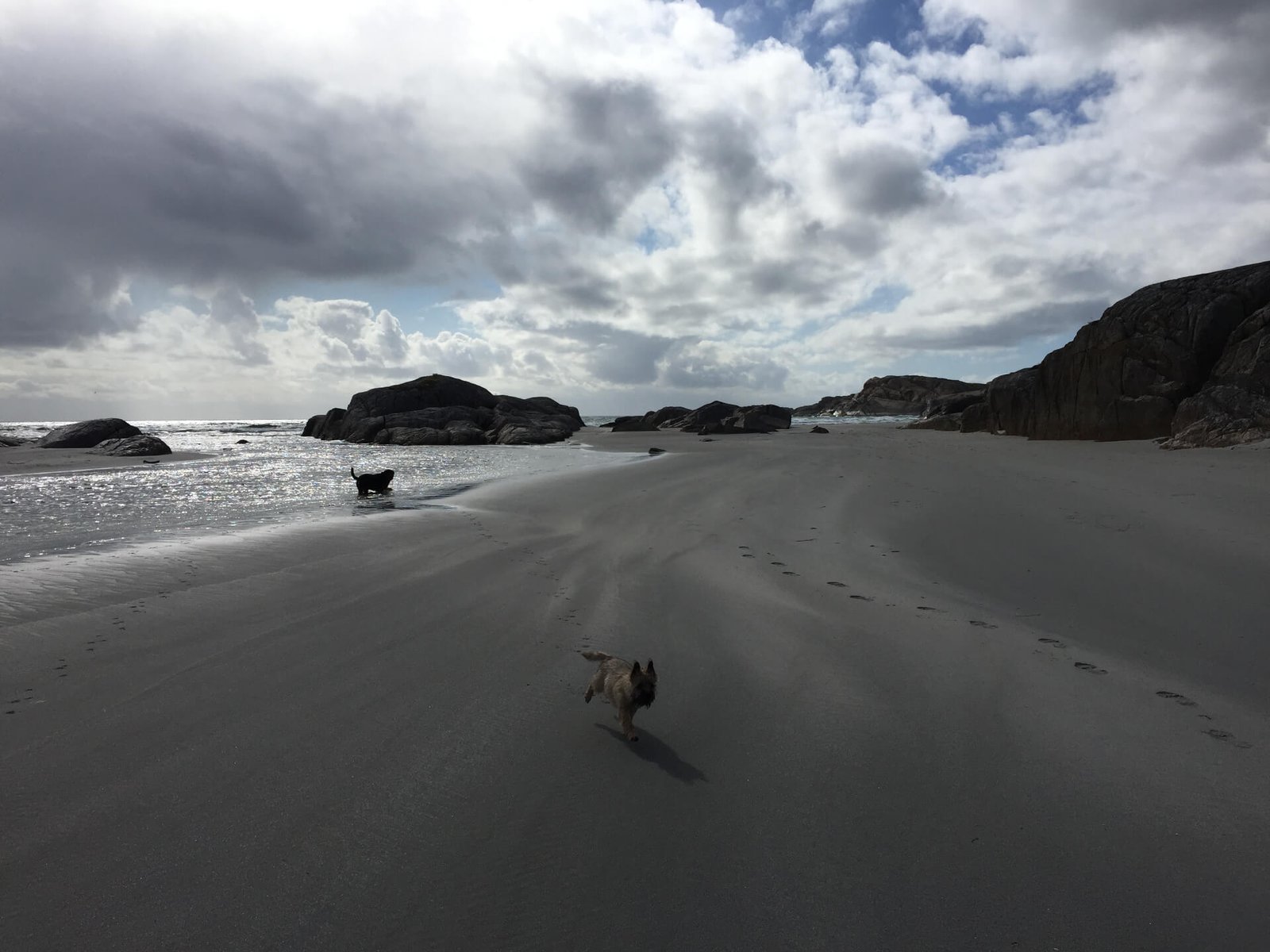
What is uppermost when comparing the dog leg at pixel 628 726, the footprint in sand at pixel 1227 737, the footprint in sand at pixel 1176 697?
the dog leg at pixel 628 726

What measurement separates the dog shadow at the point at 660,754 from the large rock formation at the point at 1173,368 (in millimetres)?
14961

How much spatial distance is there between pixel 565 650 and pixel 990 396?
1030 inches

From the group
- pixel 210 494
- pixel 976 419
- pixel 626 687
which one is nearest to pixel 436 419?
pixel 210 494

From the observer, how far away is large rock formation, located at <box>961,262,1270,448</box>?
13203 mm

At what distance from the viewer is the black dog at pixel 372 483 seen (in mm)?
13000

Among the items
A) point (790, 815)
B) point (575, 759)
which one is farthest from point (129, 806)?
point (790, 815)

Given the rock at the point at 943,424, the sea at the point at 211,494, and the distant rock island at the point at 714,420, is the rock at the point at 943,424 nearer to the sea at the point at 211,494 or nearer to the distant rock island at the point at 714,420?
the distant rock island at the point at 714,420

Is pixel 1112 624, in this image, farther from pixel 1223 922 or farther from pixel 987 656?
pixel 1223 922

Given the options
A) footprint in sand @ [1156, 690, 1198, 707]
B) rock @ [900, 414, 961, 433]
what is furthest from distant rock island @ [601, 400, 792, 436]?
footprint in sand @ [1156, 690, 1198, 707]

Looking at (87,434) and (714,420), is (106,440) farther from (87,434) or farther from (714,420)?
(714,420)

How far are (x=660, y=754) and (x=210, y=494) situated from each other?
44.4ft

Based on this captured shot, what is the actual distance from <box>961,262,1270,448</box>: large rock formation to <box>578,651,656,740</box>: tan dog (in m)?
15.0

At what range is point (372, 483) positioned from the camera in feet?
43.5

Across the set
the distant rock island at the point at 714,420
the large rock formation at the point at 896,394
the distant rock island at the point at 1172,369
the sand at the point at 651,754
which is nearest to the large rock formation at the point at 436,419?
the distant rock island at the point at 714,420
